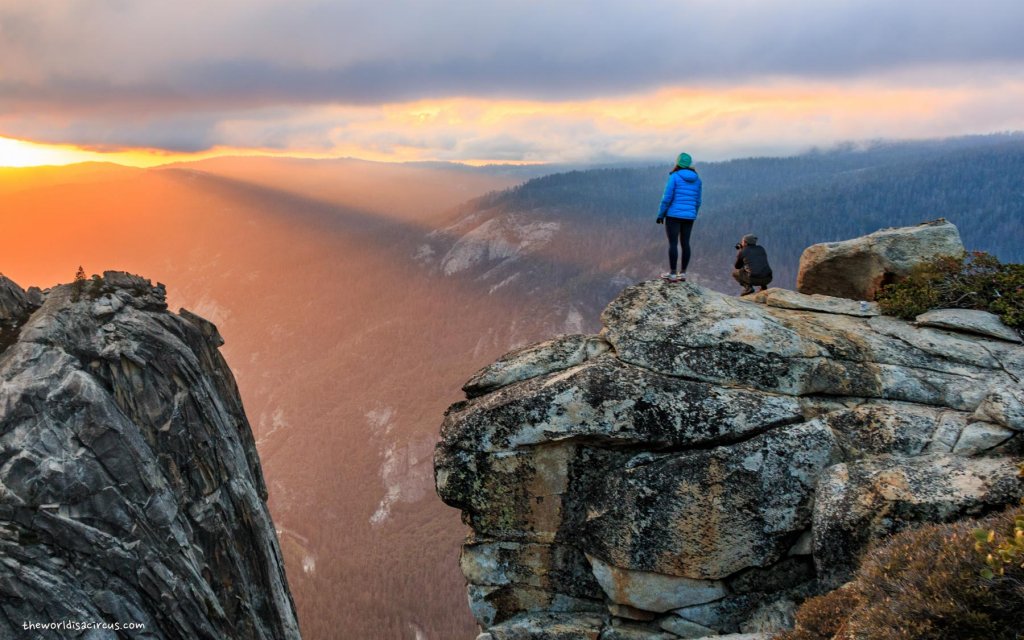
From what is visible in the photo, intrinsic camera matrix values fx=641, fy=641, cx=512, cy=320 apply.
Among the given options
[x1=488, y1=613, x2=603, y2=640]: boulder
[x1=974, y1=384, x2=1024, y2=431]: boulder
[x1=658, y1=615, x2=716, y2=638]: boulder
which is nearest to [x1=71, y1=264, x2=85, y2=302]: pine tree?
[x1=488, y1=613, x2=603, y2=640]: boulder

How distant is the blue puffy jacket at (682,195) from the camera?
2284cm

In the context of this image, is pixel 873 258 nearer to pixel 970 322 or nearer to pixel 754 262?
pixel 754 262

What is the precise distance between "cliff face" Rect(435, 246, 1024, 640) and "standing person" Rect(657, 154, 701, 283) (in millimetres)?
3341

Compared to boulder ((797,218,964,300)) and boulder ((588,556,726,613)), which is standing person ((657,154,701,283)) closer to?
boulder ((797,218,964,300))

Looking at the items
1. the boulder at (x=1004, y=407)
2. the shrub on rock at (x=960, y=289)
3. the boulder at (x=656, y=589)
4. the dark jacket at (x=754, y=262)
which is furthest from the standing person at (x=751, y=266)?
the boulder at (x=656, y=589)

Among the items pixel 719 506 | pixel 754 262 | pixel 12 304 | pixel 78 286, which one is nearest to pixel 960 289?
pixel 754 262

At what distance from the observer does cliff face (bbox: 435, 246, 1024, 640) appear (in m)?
16.1

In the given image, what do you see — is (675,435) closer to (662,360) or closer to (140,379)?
(662,360)

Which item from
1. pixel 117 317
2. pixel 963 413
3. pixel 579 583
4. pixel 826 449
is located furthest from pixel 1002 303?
pixel 117 317

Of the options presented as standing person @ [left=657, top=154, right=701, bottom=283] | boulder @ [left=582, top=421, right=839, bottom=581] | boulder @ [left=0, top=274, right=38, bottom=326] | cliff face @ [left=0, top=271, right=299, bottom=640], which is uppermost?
standing person @ [left=657, top=154, right=701, bottom=283]

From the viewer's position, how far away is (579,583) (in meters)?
18.2

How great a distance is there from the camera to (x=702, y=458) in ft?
56.4

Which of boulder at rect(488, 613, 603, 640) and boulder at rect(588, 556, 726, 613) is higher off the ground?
boulder at rect(588, 556, 726, 613)

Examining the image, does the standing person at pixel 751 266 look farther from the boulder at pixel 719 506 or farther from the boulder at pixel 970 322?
the boulder at pixel 719 506
